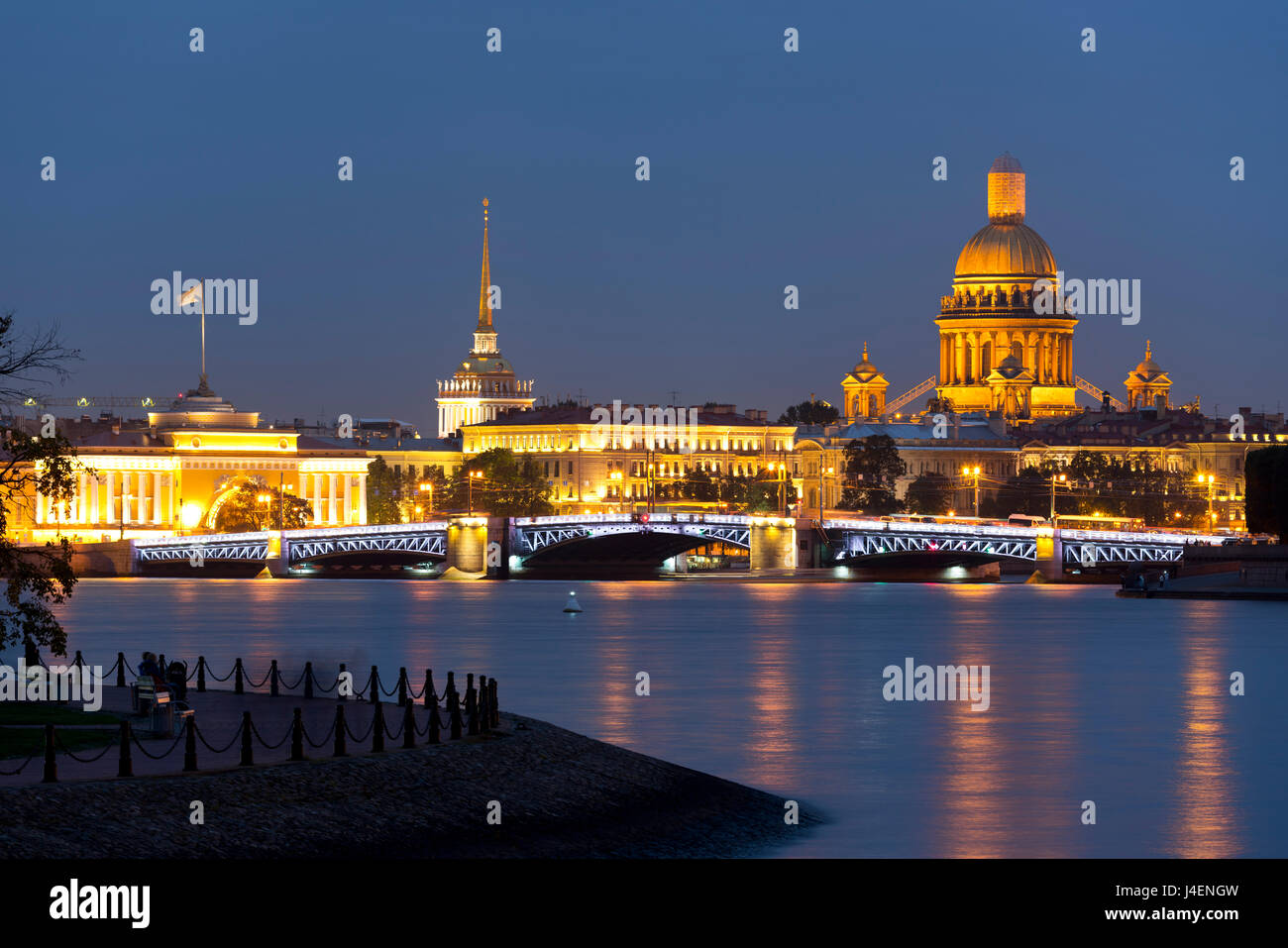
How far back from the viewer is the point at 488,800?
29.9m

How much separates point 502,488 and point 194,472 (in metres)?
21.9

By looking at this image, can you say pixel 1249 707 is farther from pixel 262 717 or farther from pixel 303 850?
Result: pixel 303 850

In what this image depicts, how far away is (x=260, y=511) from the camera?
15600 centimetres

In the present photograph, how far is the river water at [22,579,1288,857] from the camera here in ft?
121

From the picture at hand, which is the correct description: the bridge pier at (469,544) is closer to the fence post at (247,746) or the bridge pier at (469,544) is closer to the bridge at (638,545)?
the bridge at (638,545)

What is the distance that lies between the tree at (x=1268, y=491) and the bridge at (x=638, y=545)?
→ 16.1 feet

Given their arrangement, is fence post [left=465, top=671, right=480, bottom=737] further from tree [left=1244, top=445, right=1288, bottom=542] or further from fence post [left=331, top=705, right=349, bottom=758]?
tree [left=1244, top=445, right=1288, bottom=542]

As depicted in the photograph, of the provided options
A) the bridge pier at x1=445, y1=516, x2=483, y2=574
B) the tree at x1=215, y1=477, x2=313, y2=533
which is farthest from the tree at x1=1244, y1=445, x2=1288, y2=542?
the tree at x1=215, y1=477, x2=313, y2=533

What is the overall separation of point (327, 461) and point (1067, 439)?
172ft

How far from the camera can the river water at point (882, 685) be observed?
36.9 metres

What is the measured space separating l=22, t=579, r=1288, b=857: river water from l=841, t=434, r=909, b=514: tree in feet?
196

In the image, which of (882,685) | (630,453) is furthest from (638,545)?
(882,685)

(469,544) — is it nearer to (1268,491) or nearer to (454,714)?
(1268,491)
